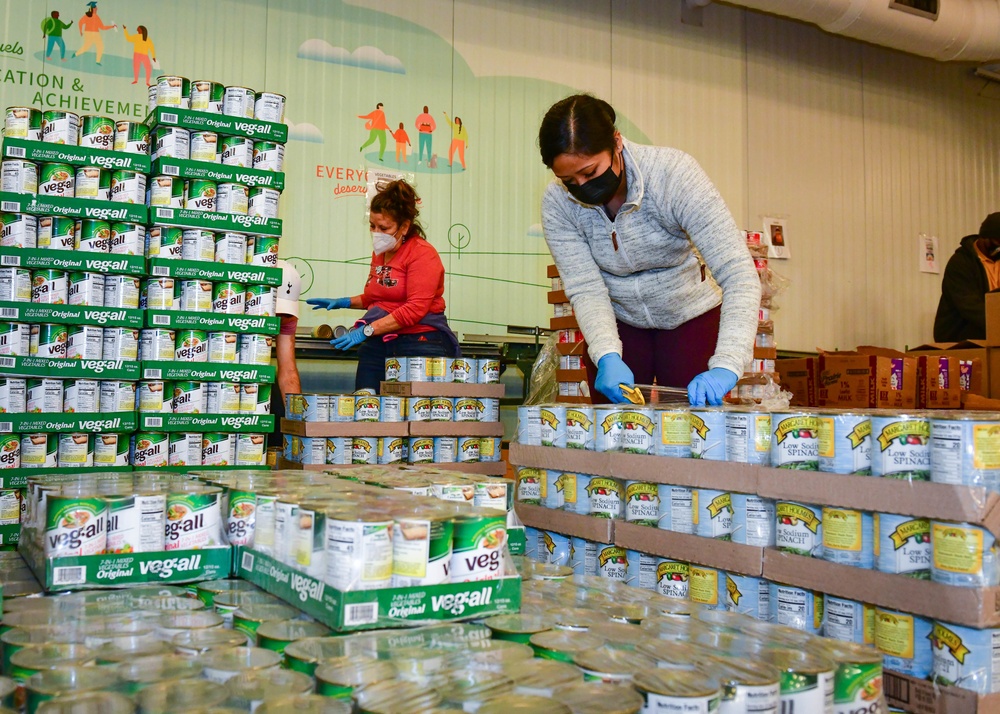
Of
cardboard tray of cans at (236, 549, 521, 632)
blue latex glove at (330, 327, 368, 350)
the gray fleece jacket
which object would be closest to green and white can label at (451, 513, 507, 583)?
cardboard tray of cans at (236, 549, 521, 632)

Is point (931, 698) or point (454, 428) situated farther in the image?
point (454, 428)

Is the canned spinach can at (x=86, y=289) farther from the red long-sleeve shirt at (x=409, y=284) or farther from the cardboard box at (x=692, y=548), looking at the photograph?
the cardboard box at (x=692, y=548)

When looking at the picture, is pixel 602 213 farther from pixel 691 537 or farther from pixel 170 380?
pixel 170 380

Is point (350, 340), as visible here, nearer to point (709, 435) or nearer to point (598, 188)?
point (598, 188)

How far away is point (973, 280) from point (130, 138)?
5494 millimetres

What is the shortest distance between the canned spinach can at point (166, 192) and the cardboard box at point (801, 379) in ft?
13.0

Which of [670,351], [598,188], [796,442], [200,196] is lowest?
[796,442]

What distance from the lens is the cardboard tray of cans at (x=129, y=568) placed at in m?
1.43

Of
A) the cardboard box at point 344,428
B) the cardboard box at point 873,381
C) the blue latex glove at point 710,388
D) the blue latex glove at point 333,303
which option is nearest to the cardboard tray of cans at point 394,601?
the blue latex glove at point 710,388

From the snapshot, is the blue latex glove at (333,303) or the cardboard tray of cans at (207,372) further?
the blue latex glove at (333,303)

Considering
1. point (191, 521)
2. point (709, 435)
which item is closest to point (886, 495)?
point (709, 435)

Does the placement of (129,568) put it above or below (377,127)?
below

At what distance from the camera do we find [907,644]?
157cm

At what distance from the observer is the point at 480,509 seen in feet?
4.69
